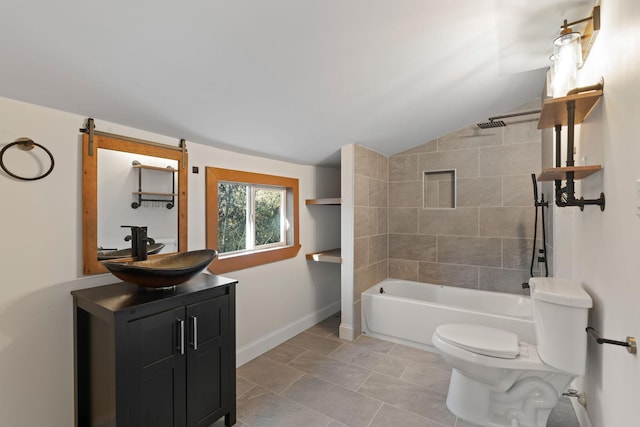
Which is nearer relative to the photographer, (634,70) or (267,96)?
(634,70)

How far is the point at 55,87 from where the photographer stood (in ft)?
4.75

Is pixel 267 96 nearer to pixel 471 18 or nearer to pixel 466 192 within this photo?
pixel 471 18

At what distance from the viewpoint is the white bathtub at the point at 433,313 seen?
2703mm

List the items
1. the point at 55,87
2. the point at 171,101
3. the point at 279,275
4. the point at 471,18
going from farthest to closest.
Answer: the point at 279,275, the point at 171,101, the point at 471,18, the point at 55,87

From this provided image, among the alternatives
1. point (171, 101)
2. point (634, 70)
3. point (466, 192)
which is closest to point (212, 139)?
point (171, 101)

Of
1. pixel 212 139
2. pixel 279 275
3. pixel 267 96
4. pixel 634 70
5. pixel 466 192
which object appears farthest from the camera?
pixel 466 192

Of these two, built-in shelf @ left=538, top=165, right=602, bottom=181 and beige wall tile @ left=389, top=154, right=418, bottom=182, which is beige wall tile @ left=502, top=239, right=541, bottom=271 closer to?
beige wall tile @ left=389, top=154, right=418, bottom=182

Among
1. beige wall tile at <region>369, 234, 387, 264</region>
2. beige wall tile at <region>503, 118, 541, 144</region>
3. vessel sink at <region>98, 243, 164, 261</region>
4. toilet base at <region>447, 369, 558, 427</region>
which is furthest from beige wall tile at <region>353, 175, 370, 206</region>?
vessel sink at <region>98, 243, 164, 261</region>

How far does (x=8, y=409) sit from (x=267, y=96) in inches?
84.0

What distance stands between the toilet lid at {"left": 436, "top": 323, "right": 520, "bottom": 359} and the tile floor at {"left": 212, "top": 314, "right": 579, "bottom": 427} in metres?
0.51

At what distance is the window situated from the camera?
249 centimetres

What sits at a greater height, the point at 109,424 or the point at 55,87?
the point at 55,87

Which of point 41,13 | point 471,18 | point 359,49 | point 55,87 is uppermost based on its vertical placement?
point 471,18

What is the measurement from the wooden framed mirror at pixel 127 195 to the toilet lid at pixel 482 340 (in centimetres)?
200
